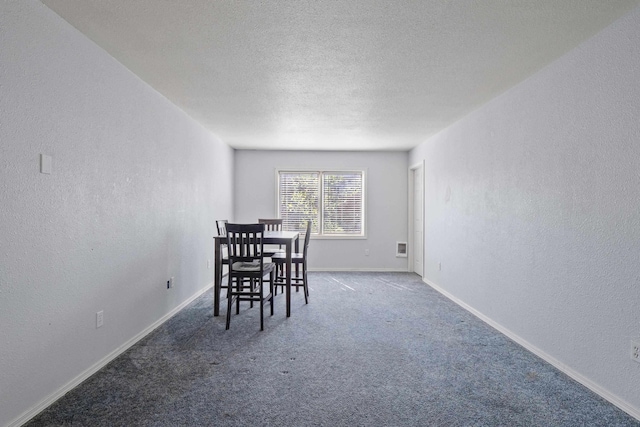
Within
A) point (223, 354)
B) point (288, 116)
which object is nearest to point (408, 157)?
point (288, 116)

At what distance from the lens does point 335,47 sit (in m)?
2.39

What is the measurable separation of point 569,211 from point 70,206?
11.0 ft

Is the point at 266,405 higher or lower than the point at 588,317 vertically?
lower

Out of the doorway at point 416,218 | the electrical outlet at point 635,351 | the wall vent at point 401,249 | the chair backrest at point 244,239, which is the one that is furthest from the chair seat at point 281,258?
the electrical outlet at point 635,351

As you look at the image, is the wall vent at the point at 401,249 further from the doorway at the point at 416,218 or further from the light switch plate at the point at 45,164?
the light switch plate at the point at 45,164

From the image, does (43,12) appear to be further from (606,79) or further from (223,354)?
(606,79)

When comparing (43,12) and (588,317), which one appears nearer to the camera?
(43,12)

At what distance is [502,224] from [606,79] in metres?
1.48

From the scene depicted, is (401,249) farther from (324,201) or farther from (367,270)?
(324,201)

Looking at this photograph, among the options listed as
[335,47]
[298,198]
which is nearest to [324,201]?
[298,198]

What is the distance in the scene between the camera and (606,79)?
6.89 ft

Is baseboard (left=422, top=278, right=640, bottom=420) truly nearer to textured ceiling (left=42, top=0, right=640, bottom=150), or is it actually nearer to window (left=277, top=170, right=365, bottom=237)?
textured ceiling (left=42, top=0, right=640, bottom=150)

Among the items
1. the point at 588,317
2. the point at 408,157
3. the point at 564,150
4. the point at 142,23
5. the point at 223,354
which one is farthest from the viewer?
the point at 408,157

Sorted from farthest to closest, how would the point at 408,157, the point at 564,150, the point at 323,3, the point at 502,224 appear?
the point at 408,157 < the point at 502,224 < the point at 564,150 < the point at 323,3
